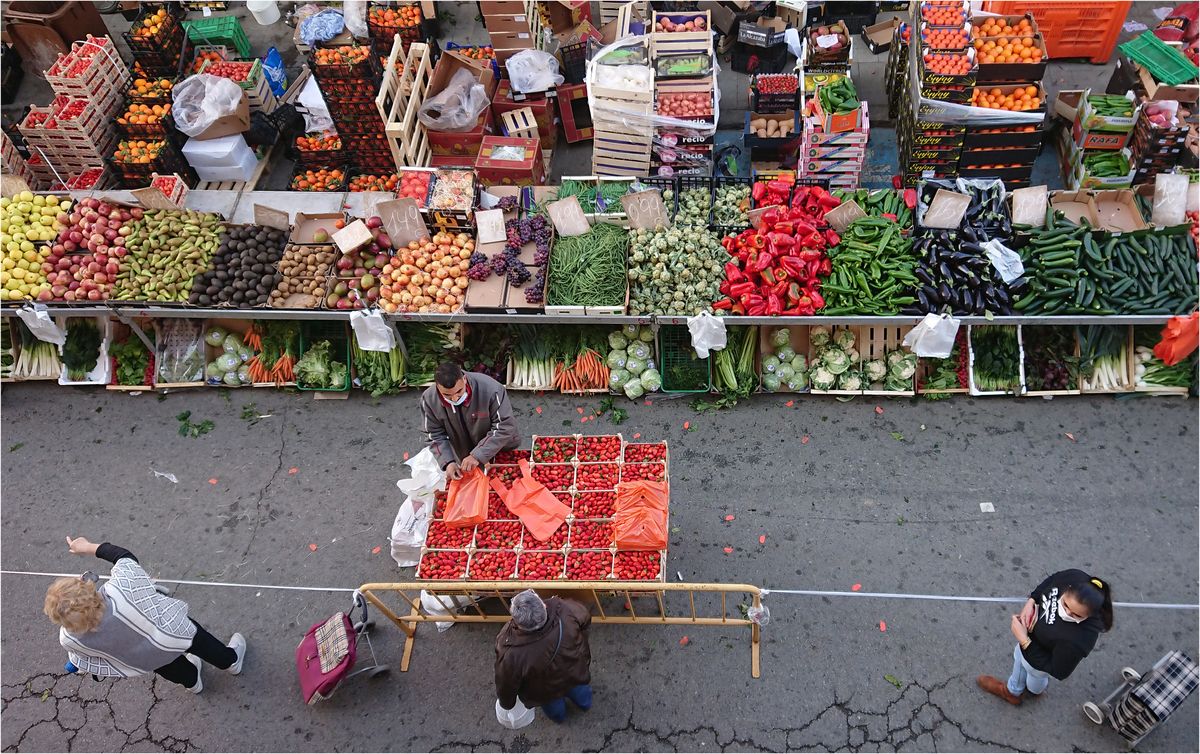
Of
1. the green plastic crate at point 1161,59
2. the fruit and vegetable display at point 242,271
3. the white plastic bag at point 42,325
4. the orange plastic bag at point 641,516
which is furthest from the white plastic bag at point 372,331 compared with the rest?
the green plastic crate at point 1161,59

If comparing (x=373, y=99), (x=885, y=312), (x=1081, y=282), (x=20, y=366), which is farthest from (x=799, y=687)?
(x=20, y=366)

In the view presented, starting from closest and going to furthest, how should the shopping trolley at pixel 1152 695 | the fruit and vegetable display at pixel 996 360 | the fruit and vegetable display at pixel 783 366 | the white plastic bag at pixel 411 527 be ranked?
1. the shopping trolley at pixel 1152 695
2. the white plastic bag at pixel 411 527
3. the fruit and vegetable display at pixel 996 360
4. the fruit and vegetable display at pixel 783 366

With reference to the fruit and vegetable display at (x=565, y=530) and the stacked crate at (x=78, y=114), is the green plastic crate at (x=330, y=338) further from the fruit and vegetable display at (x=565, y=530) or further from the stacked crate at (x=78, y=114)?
the stacked crate at (x=78, y=114)

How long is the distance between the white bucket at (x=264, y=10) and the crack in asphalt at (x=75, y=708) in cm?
902

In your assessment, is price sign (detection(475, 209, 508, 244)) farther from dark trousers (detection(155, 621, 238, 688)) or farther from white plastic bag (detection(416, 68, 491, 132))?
dark trousers (detection(155, 621, 238, 688))

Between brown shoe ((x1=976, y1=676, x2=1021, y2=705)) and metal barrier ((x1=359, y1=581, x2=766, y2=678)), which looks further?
brown shoe ((x1=976, y1=676, x2=1021, y2=705))

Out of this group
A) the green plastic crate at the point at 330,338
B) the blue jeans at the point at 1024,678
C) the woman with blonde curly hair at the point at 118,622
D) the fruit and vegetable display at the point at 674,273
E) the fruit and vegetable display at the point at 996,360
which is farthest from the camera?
the green plastic crate at the point at 330,338

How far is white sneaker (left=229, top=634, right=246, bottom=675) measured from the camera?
6030 millimetres

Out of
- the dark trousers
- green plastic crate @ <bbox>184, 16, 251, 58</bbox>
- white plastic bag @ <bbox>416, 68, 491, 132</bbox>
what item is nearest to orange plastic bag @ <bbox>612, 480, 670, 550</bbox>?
the dark trousers

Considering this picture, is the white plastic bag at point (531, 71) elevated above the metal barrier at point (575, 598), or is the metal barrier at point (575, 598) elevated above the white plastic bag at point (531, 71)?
the white plastic bag at point (531, 71)

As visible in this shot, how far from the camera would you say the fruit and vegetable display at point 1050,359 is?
717 cm

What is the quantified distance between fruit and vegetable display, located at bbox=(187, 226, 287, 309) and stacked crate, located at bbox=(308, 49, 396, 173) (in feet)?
5.78

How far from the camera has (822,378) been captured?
23.8 feet

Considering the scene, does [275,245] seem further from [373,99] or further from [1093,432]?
[1093,432]
